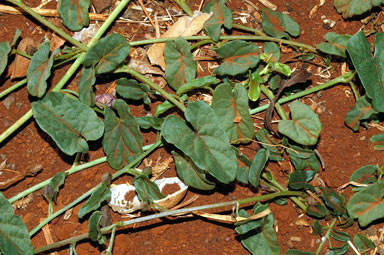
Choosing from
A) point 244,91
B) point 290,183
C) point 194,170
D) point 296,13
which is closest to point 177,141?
point 194,170

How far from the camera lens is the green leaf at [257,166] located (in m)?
2.25

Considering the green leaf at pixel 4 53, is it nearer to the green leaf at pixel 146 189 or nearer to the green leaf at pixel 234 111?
the green leaf at pixel 146 189

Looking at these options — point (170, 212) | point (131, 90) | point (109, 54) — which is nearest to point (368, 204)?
point (170, 212)

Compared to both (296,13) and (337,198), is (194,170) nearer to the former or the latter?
(337,198)

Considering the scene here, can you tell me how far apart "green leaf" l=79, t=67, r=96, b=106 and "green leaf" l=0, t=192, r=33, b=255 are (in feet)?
1.64

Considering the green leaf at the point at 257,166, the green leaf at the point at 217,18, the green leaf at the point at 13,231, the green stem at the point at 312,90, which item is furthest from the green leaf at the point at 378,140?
the green leaf at the point at 13,231

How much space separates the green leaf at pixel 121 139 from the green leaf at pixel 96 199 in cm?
12

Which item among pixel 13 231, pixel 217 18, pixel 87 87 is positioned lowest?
pixel 13 231

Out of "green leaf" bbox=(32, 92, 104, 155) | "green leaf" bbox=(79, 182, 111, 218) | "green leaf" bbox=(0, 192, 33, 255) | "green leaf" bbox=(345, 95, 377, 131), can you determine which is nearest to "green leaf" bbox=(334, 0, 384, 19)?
"green leaf" bbox=(345, 95, 377, 131)

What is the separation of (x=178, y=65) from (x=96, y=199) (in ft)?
2.14

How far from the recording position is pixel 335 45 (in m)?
2.44

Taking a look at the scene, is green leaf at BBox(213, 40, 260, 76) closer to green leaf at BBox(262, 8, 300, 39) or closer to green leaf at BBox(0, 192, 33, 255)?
green leaf at BBox(262, 8, 300, 39)

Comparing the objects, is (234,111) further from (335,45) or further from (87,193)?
(87,193)

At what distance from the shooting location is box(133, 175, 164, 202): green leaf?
91.3 inches
